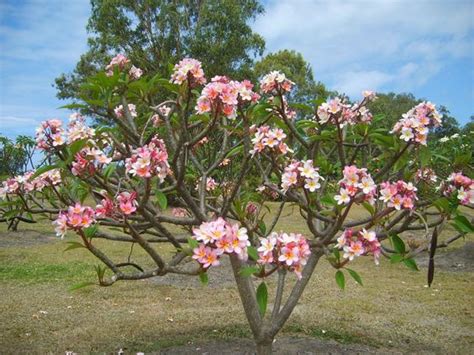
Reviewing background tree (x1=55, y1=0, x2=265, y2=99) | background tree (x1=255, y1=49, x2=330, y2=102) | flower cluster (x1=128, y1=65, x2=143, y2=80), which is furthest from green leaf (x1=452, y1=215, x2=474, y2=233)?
background tree (x1=255, y1=49, x2=330, y2=102)

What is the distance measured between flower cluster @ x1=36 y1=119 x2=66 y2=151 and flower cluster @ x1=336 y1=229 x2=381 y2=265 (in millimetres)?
1278

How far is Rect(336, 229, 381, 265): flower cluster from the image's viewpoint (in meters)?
1.93

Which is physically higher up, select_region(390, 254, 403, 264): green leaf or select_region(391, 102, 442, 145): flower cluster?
select_region(391, 102, 442, 145): flower cluster

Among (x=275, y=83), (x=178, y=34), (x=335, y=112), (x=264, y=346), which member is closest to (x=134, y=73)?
(x=275, y=83)

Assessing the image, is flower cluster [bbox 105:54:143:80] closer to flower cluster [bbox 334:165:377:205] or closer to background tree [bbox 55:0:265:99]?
flower cluster [bbox 334:165:377:205]

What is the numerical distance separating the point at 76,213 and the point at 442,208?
1.51 m

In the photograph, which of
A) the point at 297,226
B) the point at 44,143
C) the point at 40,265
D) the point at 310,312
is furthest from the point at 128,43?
the point at 44,143

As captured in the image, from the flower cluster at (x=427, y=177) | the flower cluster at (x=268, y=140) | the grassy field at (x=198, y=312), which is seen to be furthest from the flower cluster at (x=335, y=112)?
the grassy field at (x=198, y=312)

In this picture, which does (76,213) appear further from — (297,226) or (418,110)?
(297,226)

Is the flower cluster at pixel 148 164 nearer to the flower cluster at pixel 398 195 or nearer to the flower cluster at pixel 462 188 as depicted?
the flower cluster at pixel 398 195

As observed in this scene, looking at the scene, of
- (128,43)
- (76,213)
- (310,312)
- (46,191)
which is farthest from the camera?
(128,43)

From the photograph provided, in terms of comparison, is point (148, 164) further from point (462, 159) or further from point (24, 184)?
point (462, 159)

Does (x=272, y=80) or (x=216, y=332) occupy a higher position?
(x=272, y=80)

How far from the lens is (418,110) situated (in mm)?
2291
